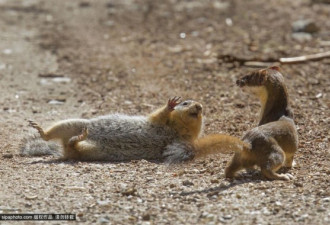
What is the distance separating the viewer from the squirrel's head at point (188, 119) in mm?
7031

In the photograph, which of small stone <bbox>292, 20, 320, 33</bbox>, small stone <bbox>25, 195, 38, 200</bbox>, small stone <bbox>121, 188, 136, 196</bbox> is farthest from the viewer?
small stone <bbox>292, 20, 320, 33</bbox>

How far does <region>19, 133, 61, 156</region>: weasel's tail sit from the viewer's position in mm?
7070

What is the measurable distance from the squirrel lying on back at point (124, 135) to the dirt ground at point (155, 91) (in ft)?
0.74

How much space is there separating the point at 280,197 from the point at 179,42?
7.92m

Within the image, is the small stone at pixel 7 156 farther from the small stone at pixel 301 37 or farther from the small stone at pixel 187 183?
the small stone at pixel 301 37

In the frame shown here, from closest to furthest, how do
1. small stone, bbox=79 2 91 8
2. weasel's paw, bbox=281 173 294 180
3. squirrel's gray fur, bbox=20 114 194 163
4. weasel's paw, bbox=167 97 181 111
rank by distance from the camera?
1. weasel's paw, bbox=281 173 294 180
2. squirrel's gray fur, bbox=20 114 194 163
3. weasel's paw, bbox=167 97 181 111
4. small stone, bbox=79 2 91 8

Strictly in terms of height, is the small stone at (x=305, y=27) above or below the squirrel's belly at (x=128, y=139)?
above

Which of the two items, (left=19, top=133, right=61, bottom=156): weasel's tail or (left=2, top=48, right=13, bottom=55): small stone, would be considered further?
(left=2, top=48, right=13, bottom=55): small stone

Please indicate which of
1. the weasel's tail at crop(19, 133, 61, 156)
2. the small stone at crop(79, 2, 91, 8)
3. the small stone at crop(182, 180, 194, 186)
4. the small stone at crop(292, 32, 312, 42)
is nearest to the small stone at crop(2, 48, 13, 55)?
the small stone at crop(79, 2, 91, 8)

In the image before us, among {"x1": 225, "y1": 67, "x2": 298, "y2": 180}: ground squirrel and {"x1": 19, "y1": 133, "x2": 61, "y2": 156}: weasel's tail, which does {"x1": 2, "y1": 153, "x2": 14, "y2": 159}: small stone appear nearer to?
{"x1": 19, "y1": 133, "x2": 61, "y2": 156}: weasel's tail

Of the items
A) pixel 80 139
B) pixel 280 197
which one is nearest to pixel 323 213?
pixel 280 197

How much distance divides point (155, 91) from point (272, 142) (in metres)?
3.94

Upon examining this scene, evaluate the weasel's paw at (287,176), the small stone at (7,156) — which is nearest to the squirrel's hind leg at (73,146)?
the small stone at (7,156)

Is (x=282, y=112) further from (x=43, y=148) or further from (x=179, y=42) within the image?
(x=179, y=42)
